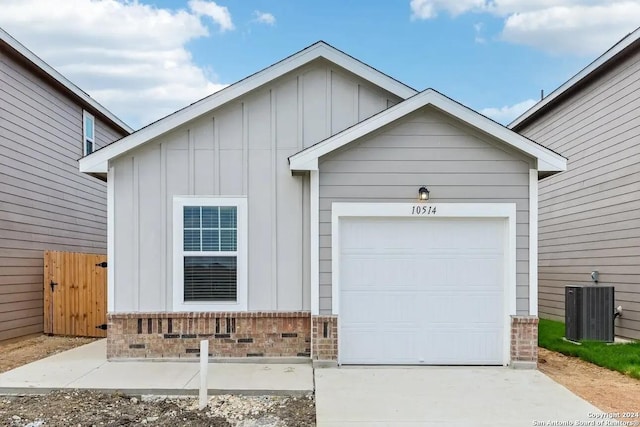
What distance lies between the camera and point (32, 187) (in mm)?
10781

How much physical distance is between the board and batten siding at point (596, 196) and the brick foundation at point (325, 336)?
19.4ft

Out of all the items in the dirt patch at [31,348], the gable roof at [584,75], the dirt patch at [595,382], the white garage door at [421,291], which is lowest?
the dirt patch at [31,348]

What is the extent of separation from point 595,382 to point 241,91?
6.39 m

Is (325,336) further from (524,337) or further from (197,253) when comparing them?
(524,337)

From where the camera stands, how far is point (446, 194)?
7383 millimetres

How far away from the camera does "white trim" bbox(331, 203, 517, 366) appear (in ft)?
23.9

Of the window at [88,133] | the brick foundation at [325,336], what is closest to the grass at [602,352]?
the brick foundation at [325,336]

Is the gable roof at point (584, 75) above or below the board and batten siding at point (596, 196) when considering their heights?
above

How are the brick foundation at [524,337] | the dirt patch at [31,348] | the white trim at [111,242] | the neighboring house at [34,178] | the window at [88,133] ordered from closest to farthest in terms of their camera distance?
the brick foundation at [524,337], the white trim at [111,242], the dirt patch at [31,348], the neighboring house at [34,178], the window at [88,133]

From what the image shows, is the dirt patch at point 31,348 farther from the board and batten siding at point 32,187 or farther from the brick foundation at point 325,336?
the brick foundation at point 325,336

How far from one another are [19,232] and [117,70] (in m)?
18.4

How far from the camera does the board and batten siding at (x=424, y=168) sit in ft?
24.1

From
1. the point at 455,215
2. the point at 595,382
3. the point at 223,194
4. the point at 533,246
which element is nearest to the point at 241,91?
the point at 223,194

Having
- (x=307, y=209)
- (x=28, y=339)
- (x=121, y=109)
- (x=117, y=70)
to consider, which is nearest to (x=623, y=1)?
(x=307, y=209)
